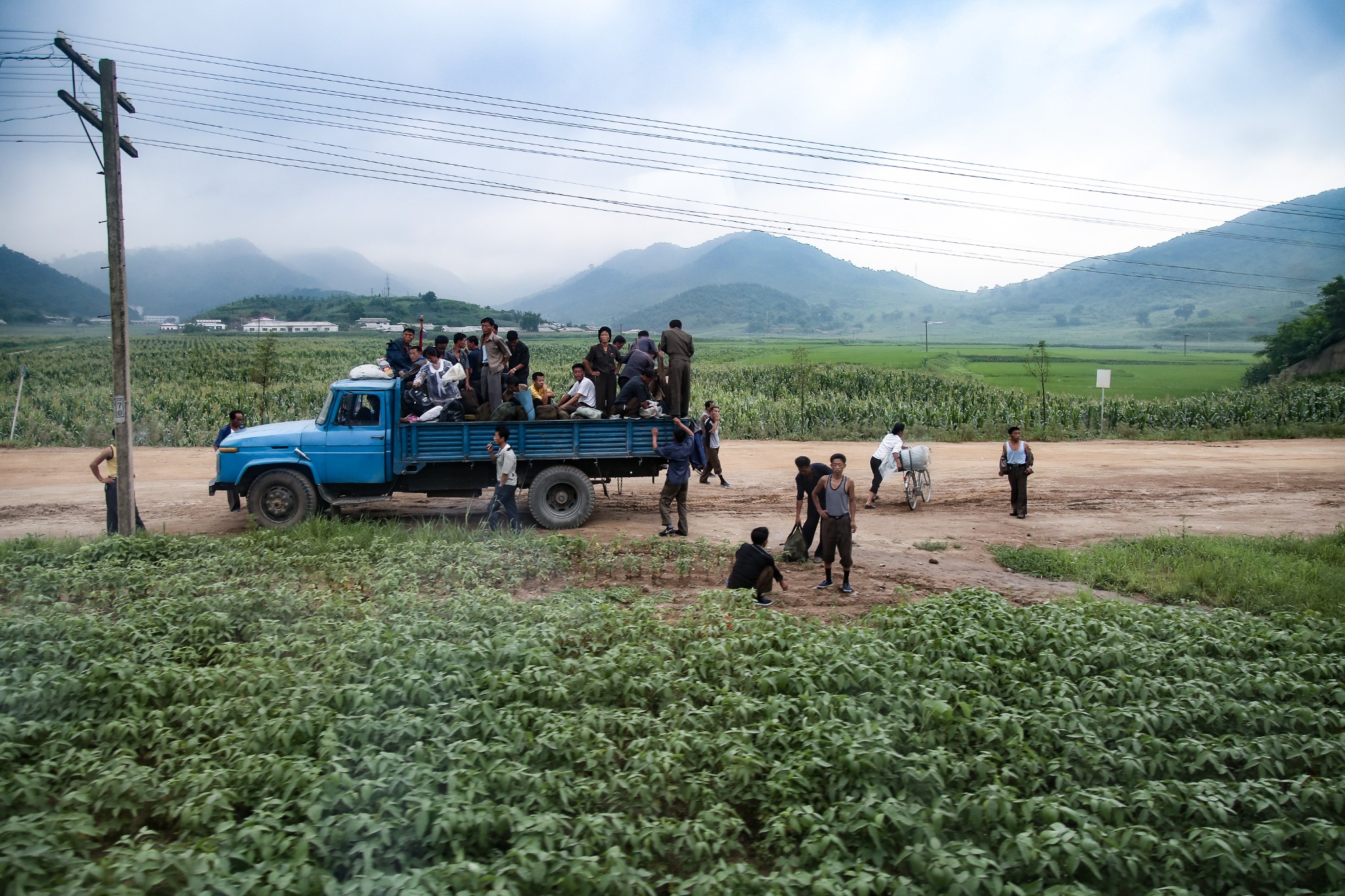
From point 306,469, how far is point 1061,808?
1214 cm

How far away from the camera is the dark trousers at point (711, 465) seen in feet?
62.7

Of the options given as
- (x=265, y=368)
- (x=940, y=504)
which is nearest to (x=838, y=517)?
(x=940, y=504)

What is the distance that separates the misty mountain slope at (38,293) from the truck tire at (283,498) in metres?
64.9

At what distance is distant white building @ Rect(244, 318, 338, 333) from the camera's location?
109938 mm

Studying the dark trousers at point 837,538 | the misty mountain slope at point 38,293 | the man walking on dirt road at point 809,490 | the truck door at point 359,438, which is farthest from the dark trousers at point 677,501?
the misty mountain slope at point 38,293

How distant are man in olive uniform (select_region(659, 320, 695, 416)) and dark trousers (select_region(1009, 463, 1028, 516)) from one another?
635 cm

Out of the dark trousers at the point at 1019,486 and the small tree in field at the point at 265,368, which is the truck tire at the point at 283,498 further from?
the small tree in field at the point at 265,368

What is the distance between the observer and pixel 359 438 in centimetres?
1362

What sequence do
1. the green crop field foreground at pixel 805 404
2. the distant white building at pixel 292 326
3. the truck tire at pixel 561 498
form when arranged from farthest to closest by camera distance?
1. the distant white building at pixel 292 326
2. the green crop field foreground at pixel 805 404
3. the truck tire at pixel 561 498

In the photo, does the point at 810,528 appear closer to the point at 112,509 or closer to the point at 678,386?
the point at 678,386

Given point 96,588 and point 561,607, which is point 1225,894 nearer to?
point 561,607

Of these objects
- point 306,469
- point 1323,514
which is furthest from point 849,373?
point 306,469

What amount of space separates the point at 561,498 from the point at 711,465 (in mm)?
5726

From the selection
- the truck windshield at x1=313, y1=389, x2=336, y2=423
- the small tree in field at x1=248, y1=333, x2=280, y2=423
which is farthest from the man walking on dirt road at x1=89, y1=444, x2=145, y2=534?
the small tree in field at x1=248, y1=333, x2=280, y2=423
